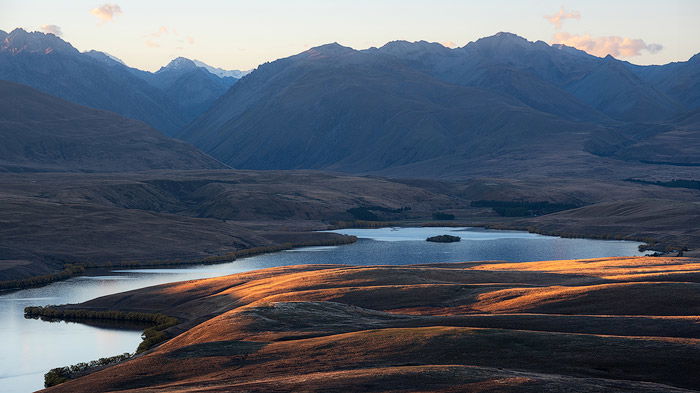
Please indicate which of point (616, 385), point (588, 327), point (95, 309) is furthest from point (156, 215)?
point (616, 385)

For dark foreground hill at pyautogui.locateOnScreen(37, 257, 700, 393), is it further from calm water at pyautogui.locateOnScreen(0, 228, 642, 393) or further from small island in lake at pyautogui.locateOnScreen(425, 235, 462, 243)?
small island in lake at pyautogui.locateOnScreen(425, 235, 462, 243)

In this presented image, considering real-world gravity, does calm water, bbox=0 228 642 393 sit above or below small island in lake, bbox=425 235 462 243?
below

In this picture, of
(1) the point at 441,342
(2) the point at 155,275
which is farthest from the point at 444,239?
(1) the point at 441,342

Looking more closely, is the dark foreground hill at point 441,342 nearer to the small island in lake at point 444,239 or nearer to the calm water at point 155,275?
the calm water at point 155,275

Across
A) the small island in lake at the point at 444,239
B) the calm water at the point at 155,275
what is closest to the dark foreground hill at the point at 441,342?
the calm water at the point at 155,275

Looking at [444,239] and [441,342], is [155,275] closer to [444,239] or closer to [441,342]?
[444,239]

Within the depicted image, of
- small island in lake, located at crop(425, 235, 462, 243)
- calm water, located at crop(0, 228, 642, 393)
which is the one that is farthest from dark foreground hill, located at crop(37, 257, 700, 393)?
small island in lake, located at crop(425, 235, 462, 243)
